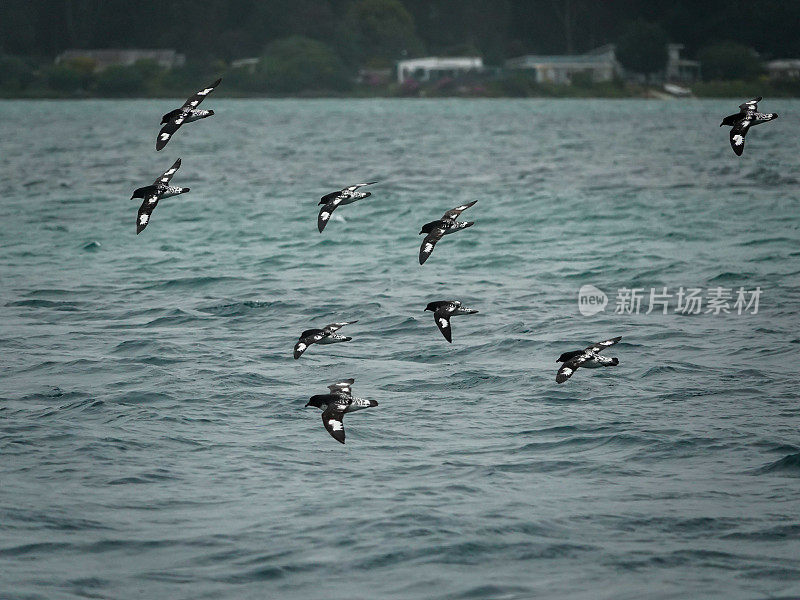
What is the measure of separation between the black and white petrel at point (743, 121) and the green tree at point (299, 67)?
555 ft

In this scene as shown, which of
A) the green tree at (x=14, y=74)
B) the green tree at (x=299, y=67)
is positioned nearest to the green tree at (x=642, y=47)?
the green tree at (x=299, y=67)

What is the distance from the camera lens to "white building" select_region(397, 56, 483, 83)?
629 feet

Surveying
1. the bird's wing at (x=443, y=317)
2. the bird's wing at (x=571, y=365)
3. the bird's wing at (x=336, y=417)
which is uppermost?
the bird's wing at (x=443, y=317)

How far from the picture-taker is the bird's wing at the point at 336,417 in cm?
1596

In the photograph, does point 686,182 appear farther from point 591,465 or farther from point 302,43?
point 302,43

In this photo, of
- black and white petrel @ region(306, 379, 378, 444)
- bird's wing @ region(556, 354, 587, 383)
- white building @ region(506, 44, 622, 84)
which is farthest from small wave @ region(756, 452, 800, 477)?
white building @ region(506, 44, 622, 84)

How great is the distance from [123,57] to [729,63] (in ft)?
A: 295

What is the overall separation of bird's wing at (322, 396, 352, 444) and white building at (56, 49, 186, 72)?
18227cm

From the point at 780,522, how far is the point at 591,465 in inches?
109

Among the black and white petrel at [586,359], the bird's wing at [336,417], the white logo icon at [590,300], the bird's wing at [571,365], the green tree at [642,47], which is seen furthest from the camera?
the green tree at [642,47]

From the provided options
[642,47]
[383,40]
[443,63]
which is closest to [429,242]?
[642,47]

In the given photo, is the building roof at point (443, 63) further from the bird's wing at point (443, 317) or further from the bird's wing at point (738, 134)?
the bird's wing at point (443, 317)

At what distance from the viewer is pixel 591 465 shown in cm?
1664

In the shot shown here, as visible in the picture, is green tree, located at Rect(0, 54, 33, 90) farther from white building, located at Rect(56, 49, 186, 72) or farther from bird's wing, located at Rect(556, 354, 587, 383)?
bird's wing, located at Rect(556, 354, 587, 383)
